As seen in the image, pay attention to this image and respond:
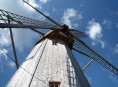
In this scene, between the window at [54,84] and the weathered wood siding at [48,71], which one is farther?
the weathered wood siding at [48,71]

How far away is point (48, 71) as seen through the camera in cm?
1745

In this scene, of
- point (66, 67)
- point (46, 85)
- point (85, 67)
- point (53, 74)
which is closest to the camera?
point (46, 85)

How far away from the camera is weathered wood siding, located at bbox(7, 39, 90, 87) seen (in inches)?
648

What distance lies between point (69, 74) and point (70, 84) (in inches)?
46.5

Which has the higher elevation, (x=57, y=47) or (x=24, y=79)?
(x=57, y=47)

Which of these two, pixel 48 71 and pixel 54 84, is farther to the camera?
pixel 48 71

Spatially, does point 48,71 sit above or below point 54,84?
above

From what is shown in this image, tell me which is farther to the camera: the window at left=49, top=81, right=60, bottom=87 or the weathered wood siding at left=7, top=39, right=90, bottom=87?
the weathered wood siding at left=7, top=39, right=90, bottom=87

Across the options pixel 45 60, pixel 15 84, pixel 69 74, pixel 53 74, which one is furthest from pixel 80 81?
pixel 15 84

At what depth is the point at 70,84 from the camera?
16.4 metres

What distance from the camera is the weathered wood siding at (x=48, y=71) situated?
1645 centimetres

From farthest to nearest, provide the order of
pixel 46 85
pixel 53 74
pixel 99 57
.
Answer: pixel 99 57 < pixel 53 74 < pixel 46 85

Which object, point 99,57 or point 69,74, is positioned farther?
point 99,57

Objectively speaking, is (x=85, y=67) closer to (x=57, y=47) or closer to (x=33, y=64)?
(x=57, y=47)
